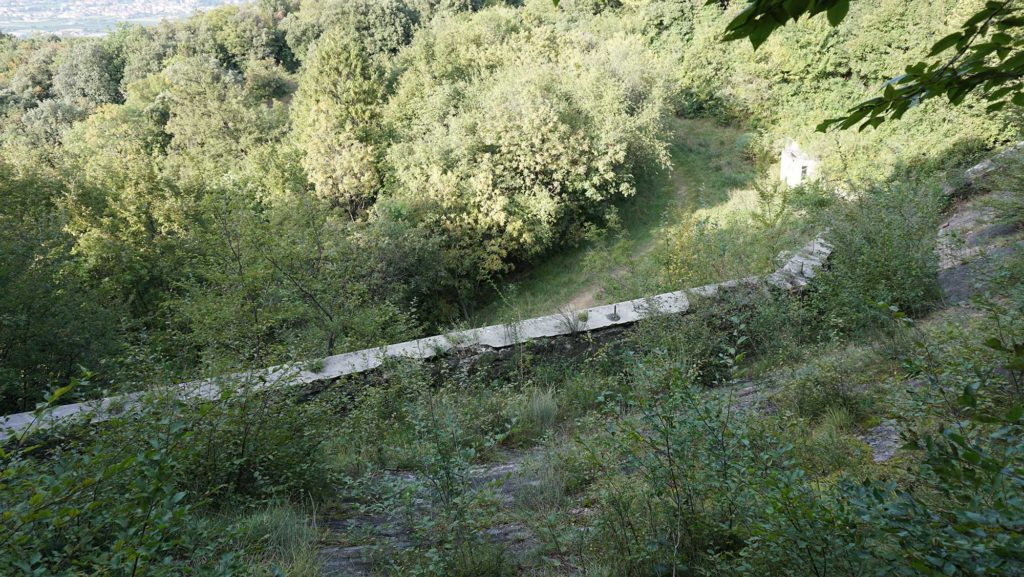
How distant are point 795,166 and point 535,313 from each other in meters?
8.10

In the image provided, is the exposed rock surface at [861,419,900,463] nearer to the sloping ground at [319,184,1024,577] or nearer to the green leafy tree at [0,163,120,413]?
the sloping ground at [319,184,1024,577]

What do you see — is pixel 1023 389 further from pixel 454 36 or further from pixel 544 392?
pixel 454 36

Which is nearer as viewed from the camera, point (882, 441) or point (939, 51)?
point (939, 51)

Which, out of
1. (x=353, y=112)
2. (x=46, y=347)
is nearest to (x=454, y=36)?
(x=353, y=112)

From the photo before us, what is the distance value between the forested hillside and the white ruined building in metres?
0.46

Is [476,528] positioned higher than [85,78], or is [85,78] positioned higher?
[85,78]

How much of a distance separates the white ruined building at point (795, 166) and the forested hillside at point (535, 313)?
0.46 meters

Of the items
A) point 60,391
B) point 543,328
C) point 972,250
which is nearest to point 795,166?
point 972,250

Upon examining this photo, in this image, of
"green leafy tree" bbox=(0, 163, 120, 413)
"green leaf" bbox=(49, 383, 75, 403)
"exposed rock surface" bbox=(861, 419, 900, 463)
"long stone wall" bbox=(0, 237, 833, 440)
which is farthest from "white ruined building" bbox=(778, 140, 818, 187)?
"green leafy tree" bbox=(0, 163, 120, 413)

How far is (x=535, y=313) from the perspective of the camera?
1316 cm

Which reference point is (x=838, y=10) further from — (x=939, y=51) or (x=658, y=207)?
(x=658, y=207)

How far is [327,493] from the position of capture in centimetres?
322

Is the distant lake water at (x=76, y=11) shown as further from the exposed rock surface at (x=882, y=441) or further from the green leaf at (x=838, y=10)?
the exposed rock surface at (x=882, y=441)

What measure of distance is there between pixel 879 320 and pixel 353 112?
2026 cm
